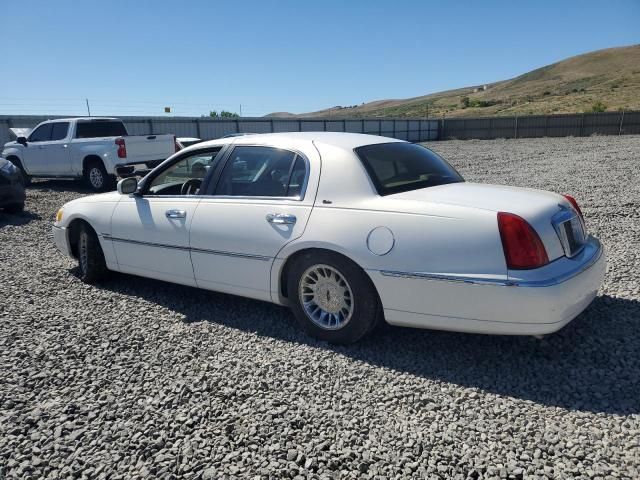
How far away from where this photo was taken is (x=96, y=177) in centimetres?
1218

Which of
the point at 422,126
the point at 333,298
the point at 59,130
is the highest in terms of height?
the point at 59,130

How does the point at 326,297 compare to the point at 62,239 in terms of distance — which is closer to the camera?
the point at 326,297

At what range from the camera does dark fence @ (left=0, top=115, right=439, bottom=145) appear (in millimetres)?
20062

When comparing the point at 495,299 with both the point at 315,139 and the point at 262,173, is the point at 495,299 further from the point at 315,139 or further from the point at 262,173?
the point at 262,173

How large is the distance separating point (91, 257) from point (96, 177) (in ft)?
26.6

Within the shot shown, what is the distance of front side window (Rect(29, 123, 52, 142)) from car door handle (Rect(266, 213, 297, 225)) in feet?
39.2

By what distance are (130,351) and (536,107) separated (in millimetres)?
72452

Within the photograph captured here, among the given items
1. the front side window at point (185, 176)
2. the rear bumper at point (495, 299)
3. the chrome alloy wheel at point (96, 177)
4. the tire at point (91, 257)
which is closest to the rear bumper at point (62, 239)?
the tire at point (91, 257)

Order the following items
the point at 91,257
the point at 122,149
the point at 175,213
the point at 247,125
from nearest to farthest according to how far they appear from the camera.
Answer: the point at 175,213, the point at 91,257, the point at 122,149, the point at 247,125

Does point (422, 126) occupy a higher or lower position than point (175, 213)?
higher

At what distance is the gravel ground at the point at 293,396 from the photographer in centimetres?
239

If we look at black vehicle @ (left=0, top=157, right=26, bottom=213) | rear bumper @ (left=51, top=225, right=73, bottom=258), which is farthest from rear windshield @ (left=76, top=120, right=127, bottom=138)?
rear bumper @ (left=51, top=225, right=73, bottom=258)

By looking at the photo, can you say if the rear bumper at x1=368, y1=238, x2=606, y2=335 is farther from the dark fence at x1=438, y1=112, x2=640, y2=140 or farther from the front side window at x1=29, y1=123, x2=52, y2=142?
the dark fence at x1=438, y1=112, x2=640, y2=140

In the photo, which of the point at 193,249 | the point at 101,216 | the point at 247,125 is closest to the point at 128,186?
the point at 101,216
